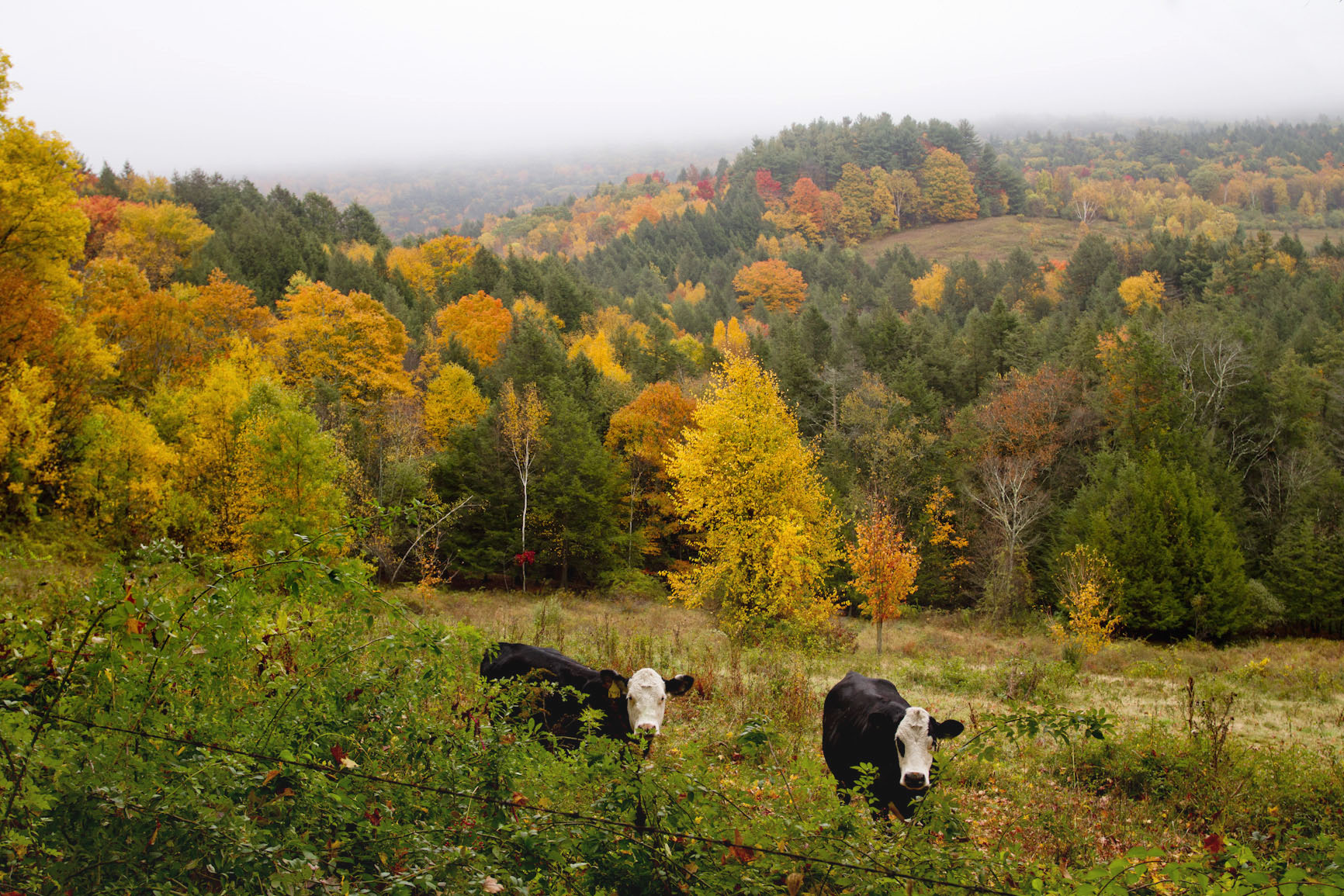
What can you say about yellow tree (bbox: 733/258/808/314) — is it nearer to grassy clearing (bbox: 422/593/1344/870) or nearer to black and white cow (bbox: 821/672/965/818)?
grassy clearing (bbox: 422/593/1344/870)

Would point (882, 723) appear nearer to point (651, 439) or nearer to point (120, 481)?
point (120, 481)

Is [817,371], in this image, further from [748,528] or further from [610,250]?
[610,250]

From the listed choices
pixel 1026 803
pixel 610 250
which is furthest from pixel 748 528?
pixel 610 250

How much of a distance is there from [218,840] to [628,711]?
4597 mm

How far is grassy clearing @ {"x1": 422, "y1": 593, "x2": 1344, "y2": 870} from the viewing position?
26.5 ft

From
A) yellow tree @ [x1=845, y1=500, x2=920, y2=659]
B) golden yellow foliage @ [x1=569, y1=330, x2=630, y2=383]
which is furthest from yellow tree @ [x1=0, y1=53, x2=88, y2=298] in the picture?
golden yellow foliage @ [x1=569, y1=330, x2=630, y2=383]

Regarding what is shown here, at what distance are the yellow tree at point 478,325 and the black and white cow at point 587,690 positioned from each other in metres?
43.7

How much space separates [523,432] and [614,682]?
29610 millimetres

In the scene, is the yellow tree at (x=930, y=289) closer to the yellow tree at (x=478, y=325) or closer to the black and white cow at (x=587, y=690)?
the yellow tree at (x=478, y=325)

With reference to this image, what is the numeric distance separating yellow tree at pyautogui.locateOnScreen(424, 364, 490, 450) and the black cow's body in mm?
32252

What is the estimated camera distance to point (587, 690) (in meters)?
8.33

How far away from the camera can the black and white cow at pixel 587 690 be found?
7.63 m

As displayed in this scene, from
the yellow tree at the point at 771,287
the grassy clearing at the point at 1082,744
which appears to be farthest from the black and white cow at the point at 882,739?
the yellow tree at the point at 771,287

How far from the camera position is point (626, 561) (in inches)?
1491
